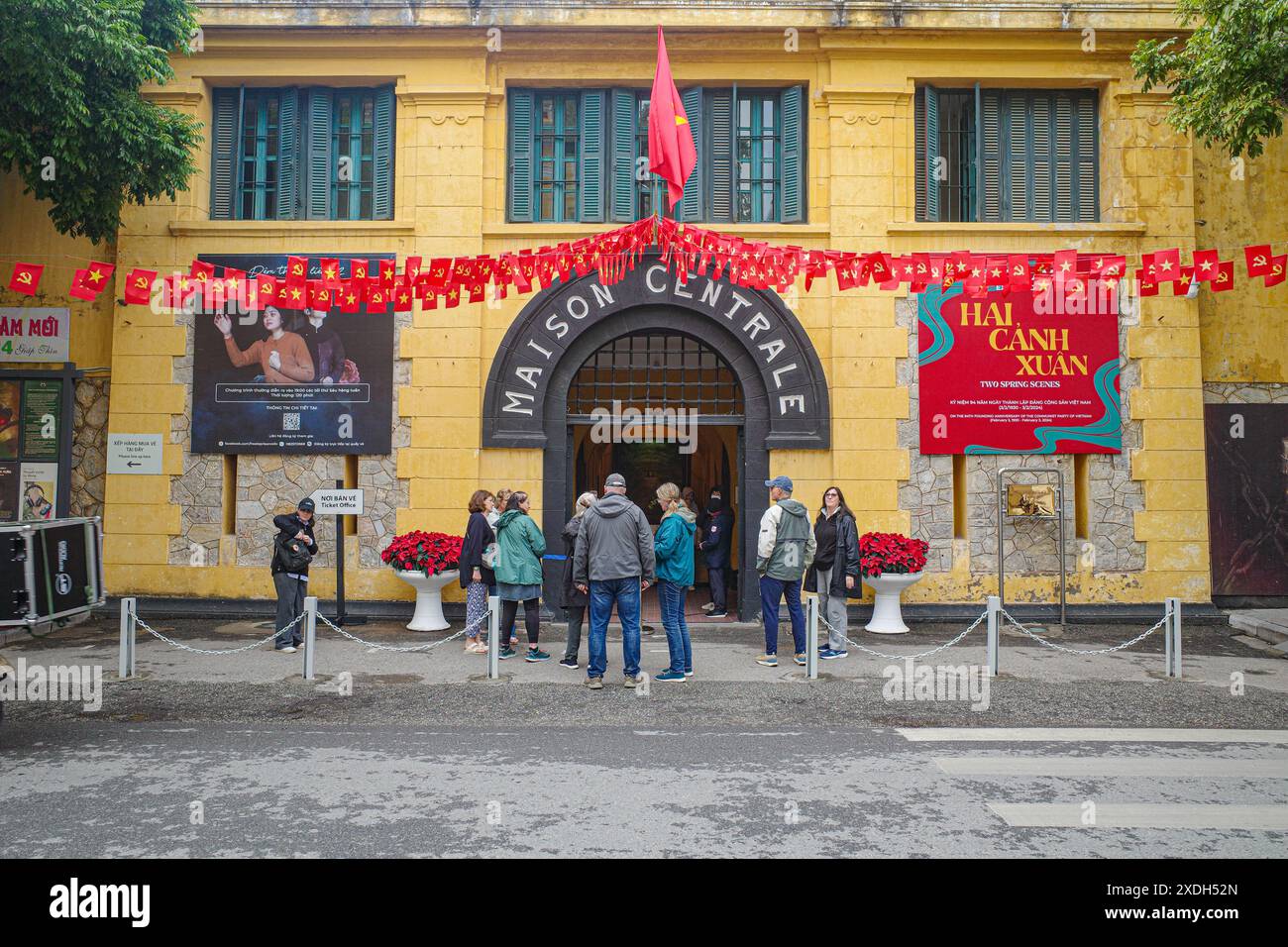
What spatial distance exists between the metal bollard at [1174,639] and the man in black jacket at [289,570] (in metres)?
9.06

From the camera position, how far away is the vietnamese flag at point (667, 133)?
1166 cm

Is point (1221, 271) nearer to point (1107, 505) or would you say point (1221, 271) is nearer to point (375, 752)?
point (1107, 505)

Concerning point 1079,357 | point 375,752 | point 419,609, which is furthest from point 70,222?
point 1079,357

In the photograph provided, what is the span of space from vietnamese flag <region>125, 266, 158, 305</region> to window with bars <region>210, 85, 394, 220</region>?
3.09m

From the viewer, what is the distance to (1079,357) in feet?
42.9

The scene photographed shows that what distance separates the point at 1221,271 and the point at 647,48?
810 cm

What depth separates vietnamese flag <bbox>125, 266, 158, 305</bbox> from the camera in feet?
35.3

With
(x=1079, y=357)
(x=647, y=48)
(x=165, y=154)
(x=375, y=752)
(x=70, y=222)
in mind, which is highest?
(x=647, y=48)

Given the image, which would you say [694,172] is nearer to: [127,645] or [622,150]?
[622,150]

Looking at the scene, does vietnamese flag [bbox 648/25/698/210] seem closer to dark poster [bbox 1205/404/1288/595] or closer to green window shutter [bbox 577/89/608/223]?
green window shutter [bbox 577/89/608/223]

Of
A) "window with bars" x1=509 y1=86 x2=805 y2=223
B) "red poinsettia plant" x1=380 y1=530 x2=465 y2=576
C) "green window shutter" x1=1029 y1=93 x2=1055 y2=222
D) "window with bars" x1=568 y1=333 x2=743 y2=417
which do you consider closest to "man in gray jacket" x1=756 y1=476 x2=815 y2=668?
"window with bars" x1=568 y1=333 x2=743 y2=417

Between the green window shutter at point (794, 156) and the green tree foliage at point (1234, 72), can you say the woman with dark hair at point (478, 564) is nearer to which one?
the green window shutter at point (794, 156)

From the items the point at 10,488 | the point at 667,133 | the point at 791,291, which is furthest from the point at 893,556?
the point at 10,488

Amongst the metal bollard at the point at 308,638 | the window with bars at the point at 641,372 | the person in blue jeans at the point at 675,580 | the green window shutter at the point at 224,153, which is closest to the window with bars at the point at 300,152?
the green window shutter at the point at 224,153
